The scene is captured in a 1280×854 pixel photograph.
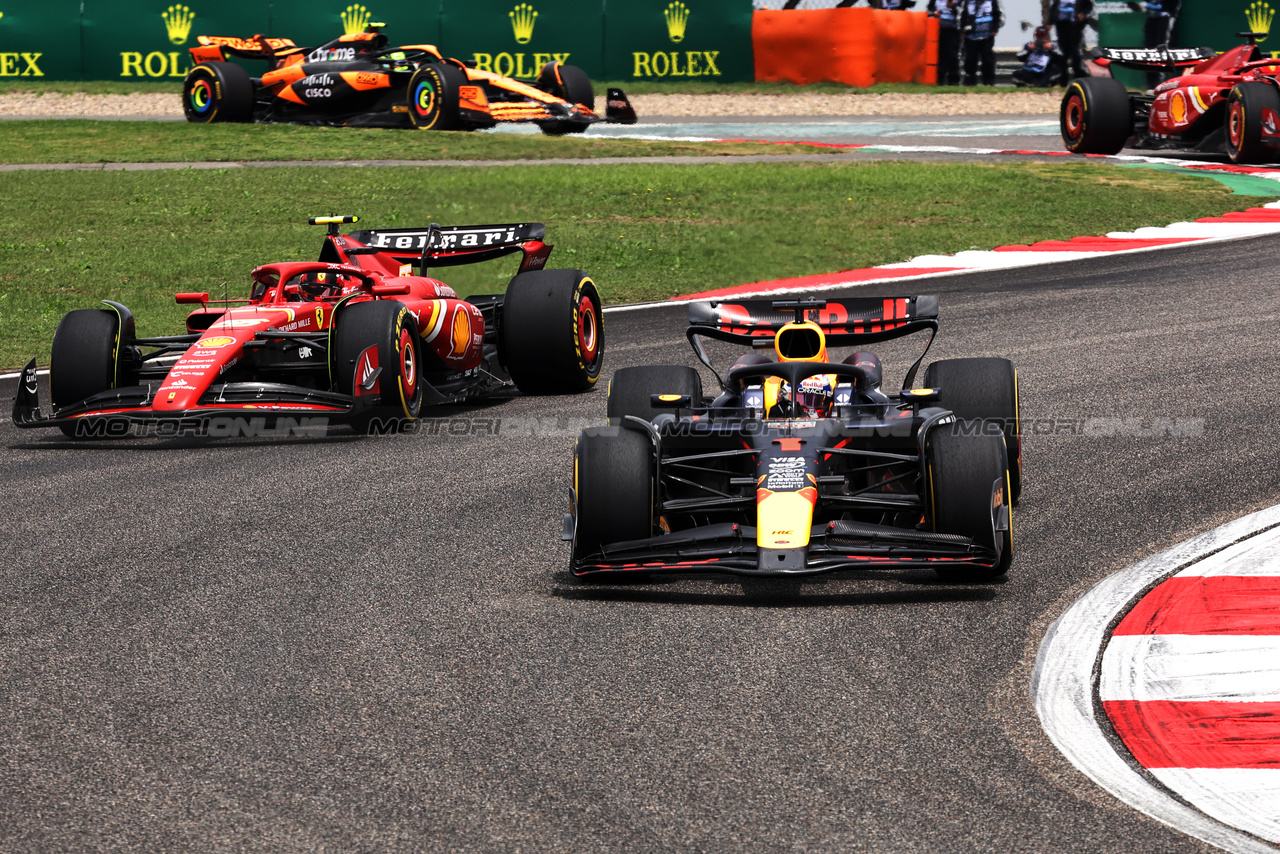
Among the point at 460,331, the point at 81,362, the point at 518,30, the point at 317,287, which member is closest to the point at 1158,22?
the point at 518,30

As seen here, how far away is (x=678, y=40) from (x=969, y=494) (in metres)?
26.6

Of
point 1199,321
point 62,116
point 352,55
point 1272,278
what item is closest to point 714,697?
point 1199,321

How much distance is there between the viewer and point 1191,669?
4887mm

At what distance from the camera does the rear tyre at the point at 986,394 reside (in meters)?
6.89

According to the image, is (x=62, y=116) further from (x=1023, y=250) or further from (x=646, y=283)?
(x=1023, y=250)

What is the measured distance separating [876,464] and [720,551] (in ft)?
3.01

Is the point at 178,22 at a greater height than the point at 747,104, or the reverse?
the point at 178,22

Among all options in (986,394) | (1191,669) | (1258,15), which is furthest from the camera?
(1258,15)

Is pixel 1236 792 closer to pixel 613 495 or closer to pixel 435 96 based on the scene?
pixel 613 495

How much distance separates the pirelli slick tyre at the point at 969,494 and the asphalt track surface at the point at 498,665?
0.13 meters

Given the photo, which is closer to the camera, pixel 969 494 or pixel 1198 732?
pixel 1198 732

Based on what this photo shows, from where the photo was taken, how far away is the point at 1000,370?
698cm

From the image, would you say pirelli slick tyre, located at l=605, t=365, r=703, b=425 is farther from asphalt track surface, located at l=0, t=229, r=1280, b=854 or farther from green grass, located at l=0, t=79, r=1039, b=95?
green grass, located at l=0, t=79, r=1039, b=95

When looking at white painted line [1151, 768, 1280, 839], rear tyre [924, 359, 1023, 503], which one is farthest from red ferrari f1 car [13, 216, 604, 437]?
white painted line [1151, 768, 1280, 839]
